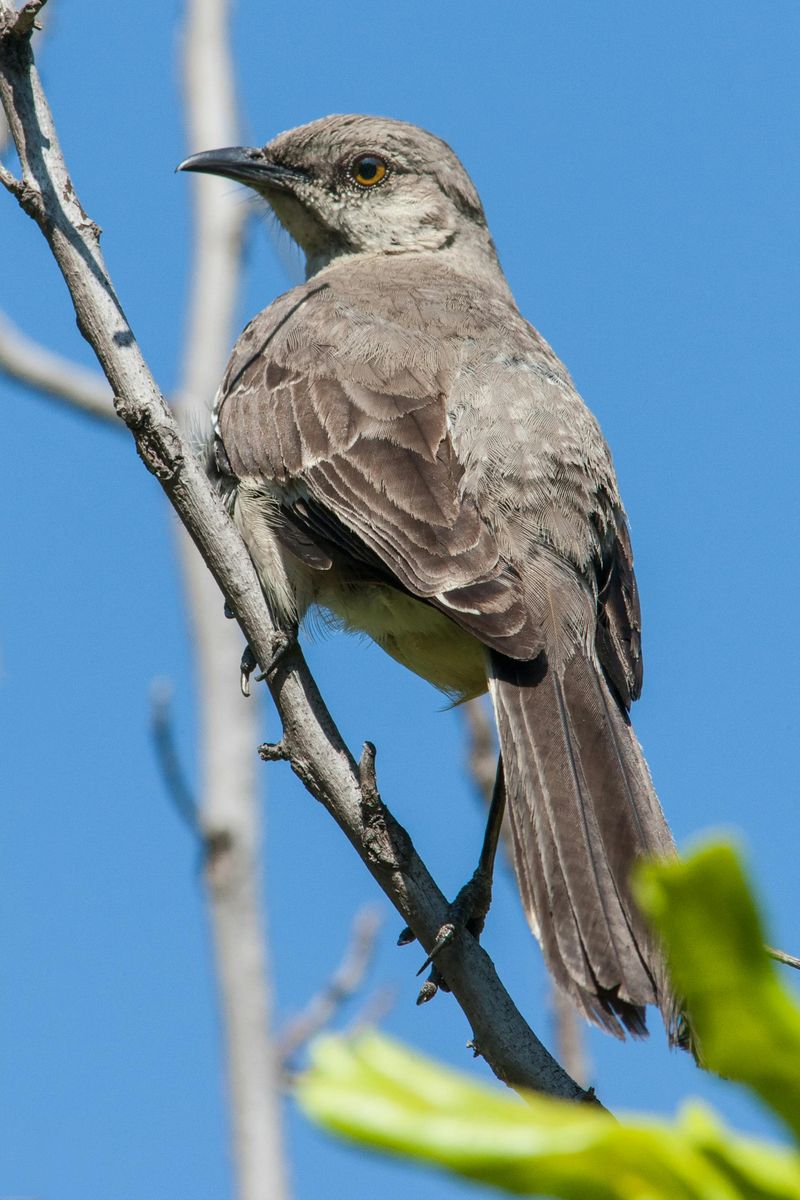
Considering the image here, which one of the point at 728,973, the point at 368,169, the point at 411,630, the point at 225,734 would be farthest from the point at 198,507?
the point at 368,169

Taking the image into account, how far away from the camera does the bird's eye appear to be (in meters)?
6.91

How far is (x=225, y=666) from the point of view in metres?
7.38

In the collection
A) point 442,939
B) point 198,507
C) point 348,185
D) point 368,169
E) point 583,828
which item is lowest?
point 442,939

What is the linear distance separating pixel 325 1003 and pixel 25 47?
3.58m

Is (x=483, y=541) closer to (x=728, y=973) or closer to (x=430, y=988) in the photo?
(x=430, y=988)

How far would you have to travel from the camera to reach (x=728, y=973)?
2.53ft

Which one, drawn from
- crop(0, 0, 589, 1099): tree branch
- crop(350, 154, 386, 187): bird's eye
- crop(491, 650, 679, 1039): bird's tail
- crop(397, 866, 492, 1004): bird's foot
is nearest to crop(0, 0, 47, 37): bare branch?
crop(0, 0, 589, 1099): tree branch

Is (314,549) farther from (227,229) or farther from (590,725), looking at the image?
(227,229)

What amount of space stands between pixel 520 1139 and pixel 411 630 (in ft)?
12.8

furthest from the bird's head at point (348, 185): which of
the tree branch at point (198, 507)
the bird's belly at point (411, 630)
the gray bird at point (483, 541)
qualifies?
the tree branch at point (198, 507)

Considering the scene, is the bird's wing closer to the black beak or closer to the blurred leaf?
the black beak

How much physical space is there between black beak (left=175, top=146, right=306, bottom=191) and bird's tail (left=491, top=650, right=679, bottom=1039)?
3.62 meters

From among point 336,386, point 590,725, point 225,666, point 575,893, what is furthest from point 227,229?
point 575,893

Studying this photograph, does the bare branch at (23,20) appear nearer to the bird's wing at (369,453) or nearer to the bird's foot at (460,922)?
the bird's wing at (369,453)
